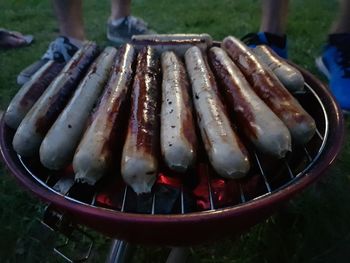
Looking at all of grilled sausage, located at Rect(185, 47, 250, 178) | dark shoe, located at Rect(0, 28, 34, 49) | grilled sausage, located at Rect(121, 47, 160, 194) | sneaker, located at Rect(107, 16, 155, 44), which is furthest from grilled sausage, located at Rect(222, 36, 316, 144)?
dark shoe, located at Rect(0, 28, 34, 49)

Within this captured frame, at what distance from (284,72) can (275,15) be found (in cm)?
202

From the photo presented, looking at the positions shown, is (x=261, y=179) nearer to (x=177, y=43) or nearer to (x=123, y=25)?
(x=177, y=43)

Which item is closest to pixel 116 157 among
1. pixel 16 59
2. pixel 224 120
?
pixel 224 120

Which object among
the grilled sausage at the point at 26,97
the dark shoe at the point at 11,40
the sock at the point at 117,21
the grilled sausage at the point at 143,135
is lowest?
the dark shoe at the point at 11,40

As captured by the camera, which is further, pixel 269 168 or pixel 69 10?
pixel 69 10

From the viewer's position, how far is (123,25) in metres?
4.86

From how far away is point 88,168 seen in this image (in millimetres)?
1550

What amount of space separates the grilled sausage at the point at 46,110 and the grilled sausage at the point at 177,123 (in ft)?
1.49

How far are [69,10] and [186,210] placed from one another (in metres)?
2.99

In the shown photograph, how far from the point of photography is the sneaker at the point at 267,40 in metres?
3.15

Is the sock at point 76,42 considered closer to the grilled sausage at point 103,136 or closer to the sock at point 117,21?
the sock at point 117,21

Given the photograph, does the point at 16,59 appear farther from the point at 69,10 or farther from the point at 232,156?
the point at 232,156

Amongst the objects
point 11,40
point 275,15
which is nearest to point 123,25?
point 11,40

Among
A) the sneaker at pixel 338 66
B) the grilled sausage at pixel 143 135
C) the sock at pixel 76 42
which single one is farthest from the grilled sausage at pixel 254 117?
the sock at pixel 76 42
